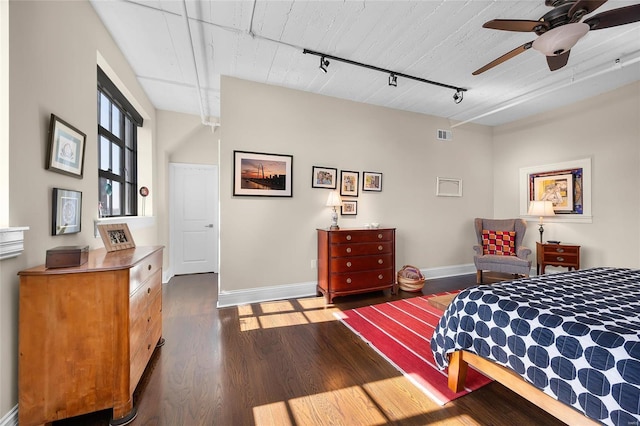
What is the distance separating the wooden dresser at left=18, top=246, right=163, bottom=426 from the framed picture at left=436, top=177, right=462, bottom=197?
4.64m

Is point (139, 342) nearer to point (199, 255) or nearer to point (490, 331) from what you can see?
point (490, 331)

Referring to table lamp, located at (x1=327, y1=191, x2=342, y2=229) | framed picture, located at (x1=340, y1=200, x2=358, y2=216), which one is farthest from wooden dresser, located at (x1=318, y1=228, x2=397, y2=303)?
framed picture, located at (x1=340, y1=200, x2=358, y2=216)

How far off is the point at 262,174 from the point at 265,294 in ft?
5.31

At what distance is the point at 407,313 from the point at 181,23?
377 cm

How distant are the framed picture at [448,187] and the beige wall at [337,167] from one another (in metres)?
0.10

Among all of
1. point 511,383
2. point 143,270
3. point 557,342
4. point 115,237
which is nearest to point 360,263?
point 511,383

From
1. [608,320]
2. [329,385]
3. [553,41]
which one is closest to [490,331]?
[608,320]

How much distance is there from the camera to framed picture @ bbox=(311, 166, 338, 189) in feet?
12.4

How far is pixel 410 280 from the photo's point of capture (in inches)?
153

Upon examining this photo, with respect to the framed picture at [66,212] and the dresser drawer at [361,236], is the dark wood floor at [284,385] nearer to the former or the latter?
the dresser drawer at [361,236]

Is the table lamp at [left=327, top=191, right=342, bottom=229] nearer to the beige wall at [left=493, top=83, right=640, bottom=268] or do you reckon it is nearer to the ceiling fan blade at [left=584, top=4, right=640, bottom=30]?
the ceiling fan blade at [left=584, top=4, right=640, bottom=30]

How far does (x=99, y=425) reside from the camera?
1.45 metres

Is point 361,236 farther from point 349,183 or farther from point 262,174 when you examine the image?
point 262,174

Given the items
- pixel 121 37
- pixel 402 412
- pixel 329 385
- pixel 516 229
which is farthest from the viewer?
pixel 516 229
